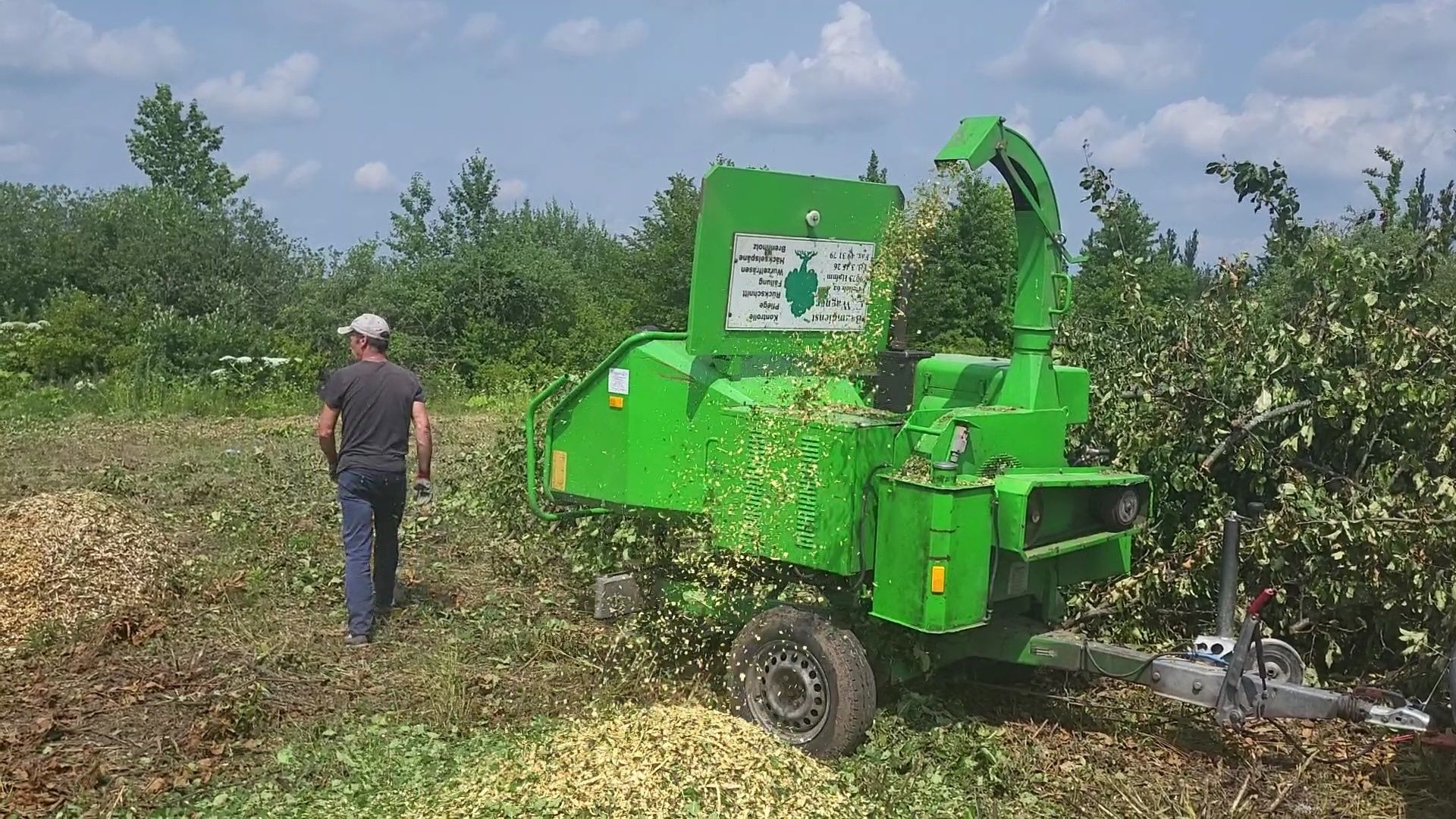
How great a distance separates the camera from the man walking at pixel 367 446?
6332 mm

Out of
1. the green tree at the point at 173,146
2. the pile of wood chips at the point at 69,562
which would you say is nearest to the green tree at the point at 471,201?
the green tree at the point at 173,146

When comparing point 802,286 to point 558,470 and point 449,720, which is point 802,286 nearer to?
point 558,470

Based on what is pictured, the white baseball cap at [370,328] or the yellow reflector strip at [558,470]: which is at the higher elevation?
the white baseball cap at [370,328]

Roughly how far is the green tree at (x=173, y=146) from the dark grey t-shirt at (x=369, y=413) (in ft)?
150

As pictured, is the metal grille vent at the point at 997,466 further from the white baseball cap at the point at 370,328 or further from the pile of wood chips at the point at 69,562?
the pile of wood chips at the point at 69,562

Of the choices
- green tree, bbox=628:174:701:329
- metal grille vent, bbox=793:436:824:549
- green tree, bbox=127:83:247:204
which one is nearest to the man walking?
metal grille vent, bbox=793:436:824:549

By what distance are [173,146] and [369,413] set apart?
4893 cm

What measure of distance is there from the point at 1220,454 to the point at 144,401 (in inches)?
605

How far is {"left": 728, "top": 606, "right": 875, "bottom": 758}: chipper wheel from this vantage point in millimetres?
4723

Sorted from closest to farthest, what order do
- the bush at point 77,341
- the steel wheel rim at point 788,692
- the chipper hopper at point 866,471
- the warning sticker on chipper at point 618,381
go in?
1. the chipper hopper at point 866,471
2. the steel wheel rim at point 788,692
3. the warning sticker on chipper at point 618,381
4. the bush at point 77,341

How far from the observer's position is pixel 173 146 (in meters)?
49.2

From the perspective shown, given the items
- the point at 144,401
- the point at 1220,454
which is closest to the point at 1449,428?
the point at 1220,454

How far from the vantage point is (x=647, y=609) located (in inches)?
238

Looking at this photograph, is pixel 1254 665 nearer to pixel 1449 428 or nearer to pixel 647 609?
pixel 1449 428
